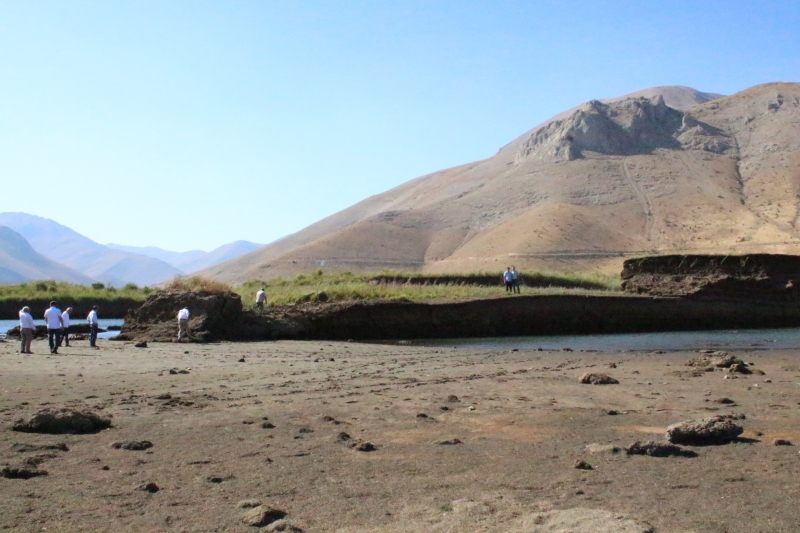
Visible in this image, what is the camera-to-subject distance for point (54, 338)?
65.4 ft

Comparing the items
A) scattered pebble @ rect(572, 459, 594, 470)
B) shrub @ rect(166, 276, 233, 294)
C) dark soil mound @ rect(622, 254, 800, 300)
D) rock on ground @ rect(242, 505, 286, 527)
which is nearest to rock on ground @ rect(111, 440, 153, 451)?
rock on ground @ rect(242, 505, 286, 527)

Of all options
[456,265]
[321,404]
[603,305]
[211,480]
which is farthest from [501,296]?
[456,265]

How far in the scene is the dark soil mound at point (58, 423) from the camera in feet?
28.0

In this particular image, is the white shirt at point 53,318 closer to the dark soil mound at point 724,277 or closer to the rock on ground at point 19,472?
the rock on ground at point 19,472

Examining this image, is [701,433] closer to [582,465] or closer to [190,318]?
[582,465]

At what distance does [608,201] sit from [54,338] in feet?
334

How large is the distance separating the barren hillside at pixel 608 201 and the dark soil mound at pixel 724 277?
140 ft

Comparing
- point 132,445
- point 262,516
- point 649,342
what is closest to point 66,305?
point 649,342

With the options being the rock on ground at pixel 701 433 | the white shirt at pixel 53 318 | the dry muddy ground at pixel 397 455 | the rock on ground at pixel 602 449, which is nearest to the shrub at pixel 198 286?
the white shirt at pixel 53 318

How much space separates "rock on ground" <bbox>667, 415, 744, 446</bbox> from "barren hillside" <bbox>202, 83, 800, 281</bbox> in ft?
231

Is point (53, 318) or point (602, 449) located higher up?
point (53, 318)

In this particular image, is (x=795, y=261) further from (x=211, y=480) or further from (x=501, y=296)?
(x=211, y=480)

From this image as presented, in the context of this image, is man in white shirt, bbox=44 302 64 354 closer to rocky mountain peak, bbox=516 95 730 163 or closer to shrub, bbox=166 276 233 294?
shrub, bbox=166 276 233 294

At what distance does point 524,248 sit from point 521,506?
8909 centimetres
